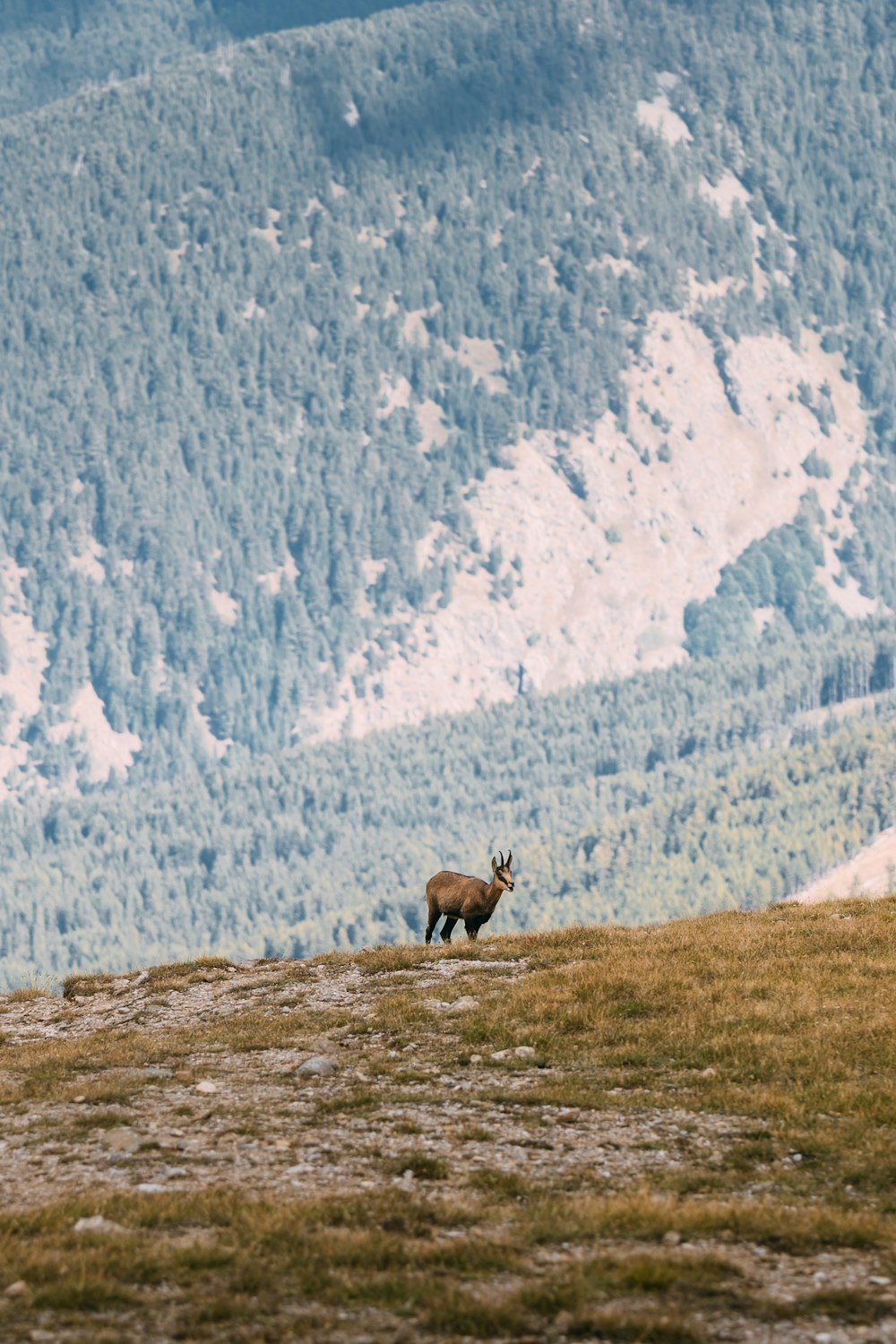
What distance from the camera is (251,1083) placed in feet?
87.0

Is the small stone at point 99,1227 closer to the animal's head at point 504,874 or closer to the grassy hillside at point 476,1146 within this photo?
the grassy hillside at point 476,1146

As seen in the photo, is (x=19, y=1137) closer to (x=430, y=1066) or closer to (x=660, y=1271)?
(x=430, y=1066)

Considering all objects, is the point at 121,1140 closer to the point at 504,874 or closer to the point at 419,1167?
the point at 419,1167

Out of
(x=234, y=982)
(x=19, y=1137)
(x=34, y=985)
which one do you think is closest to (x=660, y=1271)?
(x=19, y=1137)

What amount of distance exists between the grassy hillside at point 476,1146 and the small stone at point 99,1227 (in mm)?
47

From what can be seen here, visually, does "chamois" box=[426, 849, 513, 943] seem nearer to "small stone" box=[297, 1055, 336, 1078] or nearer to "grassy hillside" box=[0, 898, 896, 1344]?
"grassy hillside" box=[0, 898, 896, 1344]

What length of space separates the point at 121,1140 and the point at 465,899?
15.4 meters

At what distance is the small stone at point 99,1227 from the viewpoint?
19.1 meters

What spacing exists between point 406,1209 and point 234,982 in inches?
640

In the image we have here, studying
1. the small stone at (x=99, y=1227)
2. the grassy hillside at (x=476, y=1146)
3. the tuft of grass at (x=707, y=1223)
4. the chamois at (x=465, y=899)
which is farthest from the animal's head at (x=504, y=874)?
the small stone at (x=99, y=1227)

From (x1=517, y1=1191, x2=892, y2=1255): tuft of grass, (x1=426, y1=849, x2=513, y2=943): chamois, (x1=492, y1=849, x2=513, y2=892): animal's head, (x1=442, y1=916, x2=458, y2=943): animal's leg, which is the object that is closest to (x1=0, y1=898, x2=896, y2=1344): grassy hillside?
(x1=517, y1=1191, x2=892, y2=1255): tuft of grass

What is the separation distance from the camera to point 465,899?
38094mm

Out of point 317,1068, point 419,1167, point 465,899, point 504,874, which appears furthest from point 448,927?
point 419,1167

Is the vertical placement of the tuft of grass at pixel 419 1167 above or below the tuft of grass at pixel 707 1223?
above
